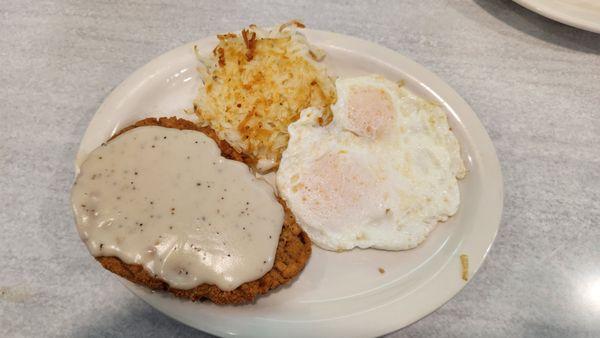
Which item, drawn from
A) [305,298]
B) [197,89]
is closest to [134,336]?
[305,298]

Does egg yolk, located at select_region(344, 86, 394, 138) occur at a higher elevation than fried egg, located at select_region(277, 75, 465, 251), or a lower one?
higher

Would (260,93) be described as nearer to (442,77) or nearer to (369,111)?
(369,111)

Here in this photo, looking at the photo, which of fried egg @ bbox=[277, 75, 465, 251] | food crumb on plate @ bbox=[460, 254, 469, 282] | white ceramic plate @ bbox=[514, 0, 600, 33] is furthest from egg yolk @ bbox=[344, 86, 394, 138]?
white ceramic plate @ bbox=[514, 0, 600, 33]

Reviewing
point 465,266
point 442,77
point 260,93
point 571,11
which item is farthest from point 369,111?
point 571,11

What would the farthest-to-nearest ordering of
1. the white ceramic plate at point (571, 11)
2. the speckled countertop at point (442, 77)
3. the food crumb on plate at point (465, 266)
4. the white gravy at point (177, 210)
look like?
the white ceramic plate at point (571, 11) < the speckled countertop at point (442, 77) < the food crumb on plate at point (465, 266) < the white gravy at point (177, 210)

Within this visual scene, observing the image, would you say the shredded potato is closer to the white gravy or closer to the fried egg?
the fried egg

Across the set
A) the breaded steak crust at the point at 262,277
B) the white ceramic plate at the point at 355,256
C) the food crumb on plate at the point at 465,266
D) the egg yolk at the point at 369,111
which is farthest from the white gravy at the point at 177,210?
the food crumb on plate at the point at 465,266

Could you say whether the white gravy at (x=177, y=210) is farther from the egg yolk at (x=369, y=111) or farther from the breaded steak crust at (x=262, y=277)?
the egg yolk at (x=369, y=111)
